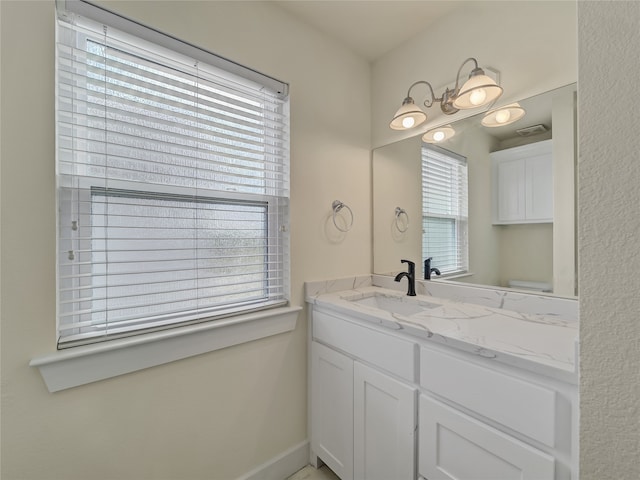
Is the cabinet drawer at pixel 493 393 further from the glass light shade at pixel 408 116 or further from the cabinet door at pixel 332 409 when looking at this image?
the glass light shade at pixel 408 116

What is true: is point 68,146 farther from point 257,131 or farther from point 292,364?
point 292,364

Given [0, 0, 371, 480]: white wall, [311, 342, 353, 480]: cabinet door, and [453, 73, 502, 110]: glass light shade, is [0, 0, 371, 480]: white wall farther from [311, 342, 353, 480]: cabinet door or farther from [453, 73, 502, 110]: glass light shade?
[453, 73, 502, 110]: glass light shade

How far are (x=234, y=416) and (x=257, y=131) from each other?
55.7 inches

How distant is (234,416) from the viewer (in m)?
1.34

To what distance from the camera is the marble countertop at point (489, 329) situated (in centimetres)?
78

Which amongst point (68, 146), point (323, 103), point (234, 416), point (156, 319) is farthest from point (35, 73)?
point (234, 416)

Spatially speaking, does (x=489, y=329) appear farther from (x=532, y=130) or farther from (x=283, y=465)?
(x=283, y=465)

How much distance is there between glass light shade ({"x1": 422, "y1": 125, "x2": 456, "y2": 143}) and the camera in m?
1.55

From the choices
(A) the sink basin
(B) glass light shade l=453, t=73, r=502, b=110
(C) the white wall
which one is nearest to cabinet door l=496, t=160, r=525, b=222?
(B) glass light shade l=453, t=73, r=502, b=110

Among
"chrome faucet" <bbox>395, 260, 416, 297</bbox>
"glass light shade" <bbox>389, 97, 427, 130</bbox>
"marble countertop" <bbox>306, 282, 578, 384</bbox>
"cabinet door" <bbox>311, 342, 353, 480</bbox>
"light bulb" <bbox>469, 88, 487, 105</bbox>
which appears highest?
"glass light shade" <bbox>389, 97, 427, 130</bbox>

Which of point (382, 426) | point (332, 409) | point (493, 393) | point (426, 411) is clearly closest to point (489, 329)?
point (493, 393)

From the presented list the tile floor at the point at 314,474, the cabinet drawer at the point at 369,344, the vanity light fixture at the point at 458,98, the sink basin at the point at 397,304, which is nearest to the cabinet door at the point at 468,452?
the cabinet drawer at the point at 369,344

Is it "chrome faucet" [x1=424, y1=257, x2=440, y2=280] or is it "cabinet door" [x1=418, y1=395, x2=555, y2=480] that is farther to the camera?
"chrome faucet" [x1=424, y1=257, x2=440, y2=280]

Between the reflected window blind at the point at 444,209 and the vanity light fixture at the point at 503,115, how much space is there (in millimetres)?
211
